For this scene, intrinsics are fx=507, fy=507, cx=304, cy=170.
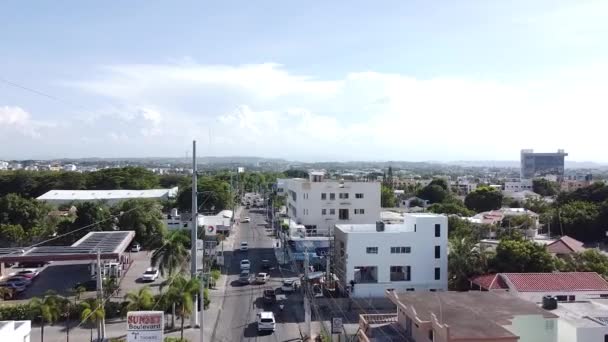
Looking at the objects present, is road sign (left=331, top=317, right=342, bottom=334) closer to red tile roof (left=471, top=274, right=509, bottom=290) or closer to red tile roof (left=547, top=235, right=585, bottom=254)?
red tile roof (left=471, top=274, right=509, bottom=290)

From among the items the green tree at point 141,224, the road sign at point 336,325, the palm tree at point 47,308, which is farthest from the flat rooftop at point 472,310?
the green tree at point 141,224

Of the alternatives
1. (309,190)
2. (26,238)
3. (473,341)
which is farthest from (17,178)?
(473,341)

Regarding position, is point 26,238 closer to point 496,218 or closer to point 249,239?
point 249,239

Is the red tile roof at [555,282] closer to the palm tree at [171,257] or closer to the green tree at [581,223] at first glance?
the palm tree at [171,257]

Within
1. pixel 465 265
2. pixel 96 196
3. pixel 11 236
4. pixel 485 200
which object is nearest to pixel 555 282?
pixel 465 265

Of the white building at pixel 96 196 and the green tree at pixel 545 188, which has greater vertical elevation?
the white building at pixel 96 196

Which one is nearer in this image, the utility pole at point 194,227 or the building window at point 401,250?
the utility pole at point 194,227

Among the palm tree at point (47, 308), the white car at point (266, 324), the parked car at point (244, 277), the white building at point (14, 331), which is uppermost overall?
the white building at point (14, 331)
